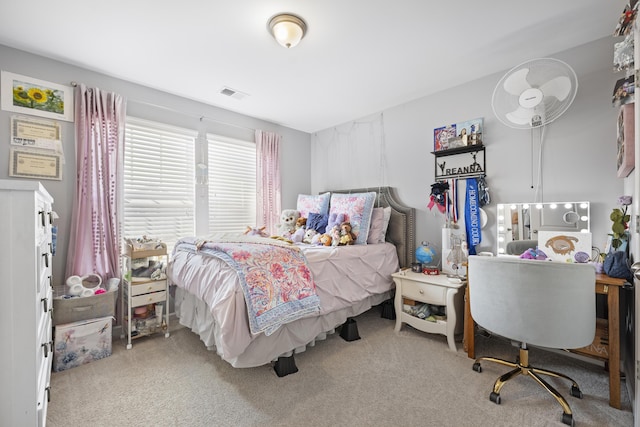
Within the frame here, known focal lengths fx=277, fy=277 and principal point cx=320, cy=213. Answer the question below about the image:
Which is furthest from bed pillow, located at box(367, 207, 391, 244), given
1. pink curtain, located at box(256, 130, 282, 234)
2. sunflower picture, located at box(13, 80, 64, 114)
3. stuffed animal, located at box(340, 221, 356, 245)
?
sunflower picture, located at box(13, 80, 64, 114)

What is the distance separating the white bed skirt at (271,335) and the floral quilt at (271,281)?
14cm

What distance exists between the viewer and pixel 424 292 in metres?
2.46

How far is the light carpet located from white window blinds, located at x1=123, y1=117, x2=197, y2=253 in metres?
1.17

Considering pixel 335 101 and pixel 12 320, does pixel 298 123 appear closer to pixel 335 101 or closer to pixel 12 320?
pixel 335 101

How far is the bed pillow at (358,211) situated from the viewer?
2.94 m

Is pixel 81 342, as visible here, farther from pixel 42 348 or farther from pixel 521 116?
pixel 521 116

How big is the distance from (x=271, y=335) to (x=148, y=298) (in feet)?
4.43

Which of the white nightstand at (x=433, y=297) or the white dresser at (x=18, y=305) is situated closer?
the white dresser at (x=18, y=305)

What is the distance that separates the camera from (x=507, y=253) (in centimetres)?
245

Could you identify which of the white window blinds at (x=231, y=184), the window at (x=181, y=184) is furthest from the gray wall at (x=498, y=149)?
the window at (x=181, y=184)

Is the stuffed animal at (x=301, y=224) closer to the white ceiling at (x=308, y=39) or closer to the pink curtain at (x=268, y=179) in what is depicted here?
the pink curtain at (x=268, y=179)

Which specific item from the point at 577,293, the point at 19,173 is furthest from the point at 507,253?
the point at 19,173

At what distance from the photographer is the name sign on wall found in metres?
2.67

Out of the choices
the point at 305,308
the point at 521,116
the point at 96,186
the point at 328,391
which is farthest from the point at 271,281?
the point at 521,116
